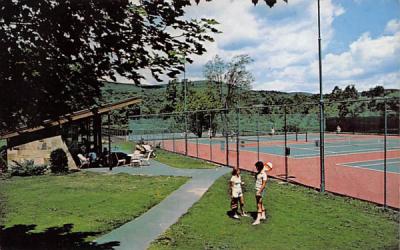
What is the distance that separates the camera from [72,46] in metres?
4.23

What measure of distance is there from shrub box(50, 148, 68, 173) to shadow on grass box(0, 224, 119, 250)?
11.2m

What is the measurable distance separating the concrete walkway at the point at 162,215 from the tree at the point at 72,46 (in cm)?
415

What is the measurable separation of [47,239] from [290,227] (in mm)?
5091

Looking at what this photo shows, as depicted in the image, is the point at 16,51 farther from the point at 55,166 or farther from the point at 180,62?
the point at 55,166

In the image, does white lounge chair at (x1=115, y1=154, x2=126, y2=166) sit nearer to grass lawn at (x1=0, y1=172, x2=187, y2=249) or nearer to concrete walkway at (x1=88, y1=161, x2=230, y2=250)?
grass lawn at (x1=0, y1=172, x2=187, y2=249)

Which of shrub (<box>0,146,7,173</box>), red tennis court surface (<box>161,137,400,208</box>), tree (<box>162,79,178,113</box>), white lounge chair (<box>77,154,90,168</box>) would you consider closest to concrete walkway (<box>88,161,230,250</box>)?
red tennis court surface (<box>161,137,400,208</box>)

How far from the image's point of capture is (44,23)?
3945 mm

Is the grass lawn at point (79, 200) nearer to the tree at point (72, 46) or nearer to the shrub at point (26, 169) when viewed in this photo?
the shrub at point (26, 169)

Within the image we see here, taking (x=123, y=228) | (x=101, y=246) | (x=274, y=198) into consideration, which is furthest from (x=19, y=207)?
(x=274, y=198)

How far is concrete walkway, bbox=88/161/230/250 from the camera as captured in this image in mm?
8203

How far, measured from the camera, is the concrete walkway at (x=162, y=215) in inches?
323

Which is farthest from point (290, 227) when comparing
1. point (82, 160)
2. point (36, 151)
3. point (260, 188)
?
point (36, 151)

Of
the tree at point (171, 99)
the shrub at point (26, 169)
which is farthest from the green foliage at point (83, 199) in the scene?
the tree at point (171, 99)

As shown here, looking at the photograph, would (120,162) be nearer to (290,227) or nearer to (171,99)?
(290,227)
